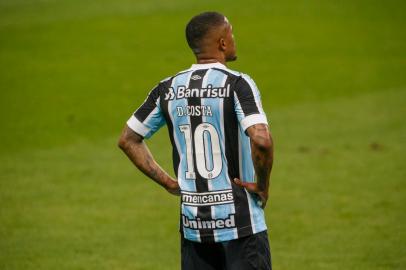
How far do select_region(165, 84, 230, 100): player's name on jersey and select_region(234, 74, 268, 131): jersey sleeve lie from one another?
0.08m

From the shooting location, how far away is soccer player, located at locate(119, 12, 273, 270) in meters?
5.79

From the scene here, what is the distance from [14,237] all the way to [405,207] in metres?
5.58

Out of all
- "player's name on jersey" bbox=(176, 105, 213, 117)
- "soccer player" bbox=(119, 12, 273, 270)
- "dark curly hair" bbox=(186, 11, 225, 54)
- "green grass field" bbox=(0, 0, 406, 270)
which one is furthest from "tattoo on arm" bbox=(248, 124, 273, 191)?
"green grass field" bbox=(0, 0, 406, 270)

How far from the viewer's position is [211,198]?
19.4 feet

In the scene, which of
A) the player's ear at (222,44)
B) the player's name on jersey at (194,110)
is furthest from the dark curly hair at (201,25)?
the player's name on jersey at (194,110)

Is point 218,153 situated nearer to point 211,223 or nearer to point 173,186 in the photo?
point 211,223

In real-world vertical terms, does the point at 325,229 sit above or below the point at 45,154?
below

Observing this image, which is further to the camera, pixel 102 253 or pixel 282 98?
pixel 282 98

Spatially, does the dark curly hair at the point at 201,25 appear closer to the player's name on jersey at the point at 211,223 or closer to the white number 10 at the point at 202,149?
the white number 10 at the point at 202,149

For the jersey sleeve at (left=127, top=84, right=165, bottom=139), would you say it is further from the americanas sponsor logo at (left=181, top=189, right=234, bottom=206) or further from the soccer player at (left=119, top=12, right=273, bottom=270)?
the americanas sponsor logo at (left=181, top=189, right=234, bottom=206)

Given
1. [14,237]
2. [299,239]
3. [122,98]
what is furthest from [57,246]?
[122,98]

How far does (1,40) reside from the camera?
27.2 m

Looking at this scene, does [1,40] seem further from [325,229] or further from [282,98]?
[325,229]

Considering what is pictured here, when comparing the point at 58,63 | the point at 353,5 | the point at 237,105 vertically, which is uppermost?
the point at 353,5
